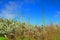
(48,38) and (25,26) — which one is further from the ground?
(25,26)

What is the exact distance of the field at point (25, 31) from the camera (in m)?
5.44

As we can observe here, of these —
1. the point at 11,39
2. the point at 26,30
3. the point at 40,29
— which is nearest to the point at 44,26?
the point at 40,29

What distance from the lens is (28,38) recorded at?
5379 millimetres

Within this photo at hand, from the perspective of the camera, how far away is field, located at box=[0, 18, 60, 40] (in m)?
5.44

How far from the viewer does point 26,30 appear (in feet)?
18.3

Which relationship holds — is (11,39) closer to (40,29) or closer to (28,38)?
(28,38)

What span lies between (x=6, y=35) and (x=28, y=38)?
72cm

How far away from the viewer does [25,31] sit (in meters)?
5.56

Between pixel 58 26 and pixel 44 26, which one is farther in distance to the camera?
pixel 58 26

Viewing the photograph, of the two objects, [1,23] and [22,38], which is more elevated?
[1,23]

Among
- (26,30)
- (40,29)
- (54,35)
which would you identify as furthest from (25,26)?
(54,35)

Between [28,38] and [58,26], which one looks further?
[58,26]

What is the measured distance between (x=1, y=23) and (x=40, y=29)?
4.18 ft

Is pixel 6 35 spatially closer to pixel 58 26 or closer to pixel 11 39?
pixel 11 39
